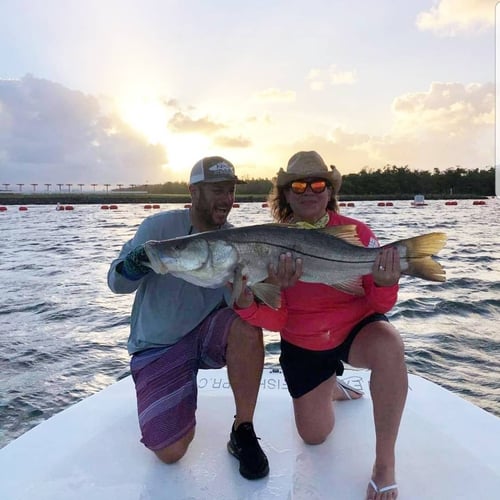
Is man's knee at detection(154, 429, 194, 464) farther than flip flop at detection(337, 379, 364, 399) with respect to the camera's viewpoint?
No

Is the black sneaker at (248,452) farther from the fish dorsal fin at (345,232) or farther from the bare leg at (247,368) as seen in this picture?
the fish dorsal fin at (345,232)

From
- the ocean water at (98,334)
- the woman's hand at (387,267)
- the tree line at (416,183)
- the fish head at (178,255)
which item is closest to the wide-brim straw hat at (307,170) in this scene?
the woman's hand at (387,267)

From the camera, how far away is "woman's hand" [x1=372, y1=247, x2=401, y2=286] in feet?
10.3

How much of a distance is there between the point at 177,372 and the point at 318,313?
1109mm

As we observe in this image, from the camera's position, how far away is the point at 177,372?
365cm

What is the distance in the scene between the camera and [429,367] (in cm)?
666

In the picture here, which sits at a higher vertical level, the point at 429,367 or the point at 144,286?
the point at 144,286

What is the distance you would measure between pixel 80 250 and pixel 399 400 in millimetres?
18224

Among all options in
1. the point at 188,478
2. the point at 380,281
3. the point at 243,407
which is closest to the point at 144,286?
the point at 243,407

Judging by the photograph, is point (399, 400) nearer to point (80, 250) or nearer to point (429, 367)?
point (429, 367)

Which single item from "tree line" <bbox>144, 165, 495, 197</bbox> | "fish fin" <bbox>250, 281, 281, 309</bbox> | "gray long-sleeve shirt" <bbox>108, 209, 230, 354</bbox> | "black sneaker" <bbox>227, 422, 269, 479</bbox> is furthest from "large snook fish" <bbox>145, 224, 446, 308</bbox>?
"tree line" <bbox>144, 165, 495, 197</bbox>

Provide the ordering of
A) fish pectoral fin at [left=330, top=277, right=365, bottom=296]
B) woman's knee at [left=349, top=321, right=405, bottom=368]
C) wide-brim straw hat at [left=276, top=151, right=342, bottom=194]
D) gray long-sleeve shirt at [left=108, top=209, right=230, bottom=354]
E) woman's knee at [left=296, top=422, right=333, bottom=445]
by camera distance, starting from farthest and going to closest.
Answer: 1. gray long-sleeve shirt at [left=108, top=209, right=230, bottom=354]
2. woman's knee at [left=296, top=422, right=333, bottom=445]
3. wide-brim straw hat at [left=276, top=151, right=342, bottom=194]
4. fish pectoral fin at [left=330, top=277, right=365, bottom=296]
5. woman's knee at [left=349, top=321, right=405, bottom=368]

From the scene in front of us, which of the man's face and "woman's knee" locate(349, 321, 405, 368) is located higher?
the man's face

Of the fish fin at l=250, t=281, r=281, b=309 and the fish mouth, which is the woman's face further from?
the fish fin at l=250, t=281, r=281, b=309
